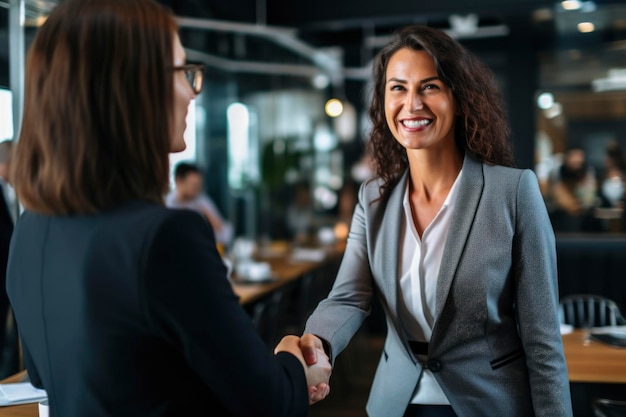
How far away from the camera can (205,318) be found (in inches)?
41.6

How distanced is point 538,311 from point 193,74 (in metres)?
1.05

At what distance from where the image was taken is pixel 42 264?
3.69ft

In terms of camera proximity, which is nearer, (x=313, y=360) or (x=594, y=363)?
(x=313, y=360)

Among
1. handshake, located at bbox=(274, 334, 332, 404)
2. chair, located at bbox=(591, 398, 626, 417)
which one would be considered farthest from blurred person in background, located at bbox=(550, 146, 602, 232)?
handshake, located at bbox=(274, 334, 332, 404)

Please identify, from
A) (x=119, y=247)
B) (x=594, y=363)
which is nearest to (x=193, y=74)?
(x=119, y=247)

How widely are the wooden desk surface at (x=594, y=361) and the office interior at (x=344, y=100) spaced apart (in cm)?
58

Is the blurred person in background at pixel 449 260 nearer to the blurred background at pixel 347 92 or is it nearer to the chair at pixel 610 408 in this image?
the chair at pixel 610 408

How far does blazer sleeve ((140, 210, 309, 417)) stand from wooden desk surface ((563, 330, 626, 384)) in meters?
2.06

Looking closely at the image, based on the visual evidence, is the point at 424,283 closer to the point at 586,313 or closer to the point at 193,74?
the point at 193,74

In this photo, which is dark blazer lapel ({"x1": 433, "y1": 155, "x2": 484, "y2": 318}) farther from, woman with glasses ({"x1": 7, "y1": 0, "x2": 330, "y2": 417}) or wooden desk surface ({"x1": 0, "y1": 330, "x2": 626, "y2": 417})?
wooden desk surface ({"x1": 0, "y1": 330, "x2": 626, "y2": 417})

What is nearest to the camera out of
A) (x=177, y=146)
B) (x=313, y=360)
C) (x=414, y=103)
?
(x=177, y=146)

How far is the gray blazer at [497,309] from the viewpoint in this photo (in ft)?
5.56

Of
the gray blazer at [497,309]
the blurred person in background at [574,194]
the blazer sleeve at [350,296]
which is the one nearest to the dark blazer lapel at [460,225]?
the gray blazer at [497,309]

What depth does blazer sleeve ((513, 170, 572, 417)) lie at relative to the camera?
66.2 inches
